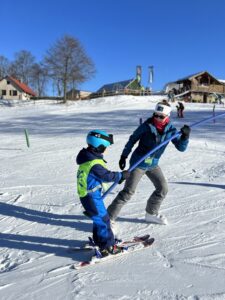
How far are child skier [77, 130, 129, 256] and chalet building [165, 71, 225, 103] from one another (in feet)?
159

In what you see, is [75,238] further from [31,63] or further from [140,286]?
[31,63]

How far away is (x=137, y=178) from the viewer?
546 centimetres

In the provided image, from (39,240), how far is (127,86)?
56.8 meters

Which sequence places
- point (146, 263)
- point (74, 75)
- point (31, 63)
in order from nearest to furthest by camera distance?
1. point (146, 263)
2. point (74, 75)
3. point (31, 63)

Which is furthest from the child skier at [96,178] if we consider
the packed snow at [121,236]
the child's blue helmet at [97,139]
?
the packed snow at [121,236]

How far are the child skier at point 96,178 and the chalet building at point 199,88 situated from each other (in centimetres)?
4857

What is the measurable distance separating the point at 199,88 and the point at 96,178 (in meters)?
52.4

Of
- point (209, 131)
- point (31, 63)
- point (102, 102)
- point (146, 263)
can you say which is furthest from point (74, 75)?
point (146, 263)

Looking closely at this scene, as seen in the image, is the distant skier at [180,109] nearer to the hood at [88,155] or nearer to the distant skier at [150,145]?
the distant skier at [150,145]

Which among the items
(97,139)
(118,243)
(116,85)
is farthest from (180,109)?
(116,85)

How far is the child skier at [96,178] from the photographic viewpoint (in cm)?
443

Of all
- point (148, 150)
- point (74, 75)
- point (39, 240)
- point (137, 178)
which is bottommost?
point (39, 240)

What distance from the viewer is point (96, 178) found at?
4492mm

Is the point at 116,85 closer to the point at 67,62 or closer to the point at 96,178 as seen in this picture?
the point at 67,62
